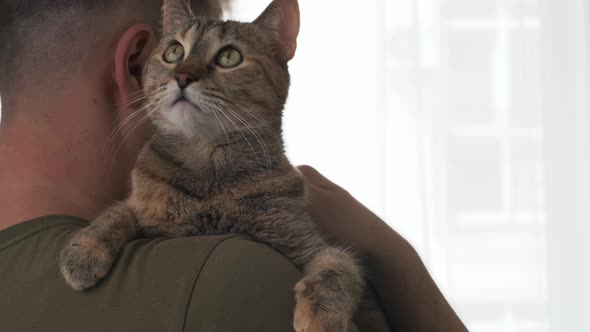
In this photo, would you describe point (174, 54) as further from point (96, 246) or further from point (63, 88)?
point (96, 246)

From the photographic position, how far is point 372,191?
2756 mm

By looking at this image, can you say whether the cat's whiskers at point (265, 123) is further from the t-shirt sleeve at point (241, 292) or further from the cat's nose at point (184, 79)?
the t-shirt sleeve at point (241, 292)

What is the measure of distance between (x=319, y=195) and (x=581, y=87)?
2.01 meters

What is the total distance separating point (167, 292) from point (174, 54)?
0.60m

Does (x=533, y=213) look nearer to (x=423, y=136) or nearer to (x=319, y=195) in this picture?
(x=423, y=136)

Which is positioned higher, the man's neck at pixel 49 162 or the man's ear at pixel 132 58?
the man's ear at pixel 132 58

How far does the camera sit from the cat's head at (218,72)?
46.3 inches

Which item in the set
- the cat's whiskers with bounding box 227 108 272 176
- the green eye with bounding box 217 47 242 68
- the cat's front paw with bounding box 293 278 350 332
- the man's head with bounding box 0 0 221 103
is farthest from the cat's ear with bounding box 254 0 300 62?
the cat's front paw with bounding box 293 278 350 332

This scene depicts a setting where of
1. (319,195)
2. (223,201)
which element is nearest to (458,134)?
(319,195)

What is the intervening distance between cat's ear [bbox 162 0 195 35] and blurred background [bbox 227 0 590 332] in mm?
1443

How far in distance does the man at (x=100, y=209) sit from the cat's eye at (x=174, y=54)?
5 cm

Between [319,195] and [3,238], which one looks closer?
[3,238]

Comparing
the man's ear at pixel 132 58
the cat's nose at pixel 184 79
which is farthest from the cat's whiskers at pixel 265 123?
the man's ear at pixel 132 58

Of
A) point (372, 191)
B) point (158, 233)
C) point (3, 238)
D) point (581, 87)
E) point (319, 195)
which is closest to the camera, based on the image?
point (3, 238)
